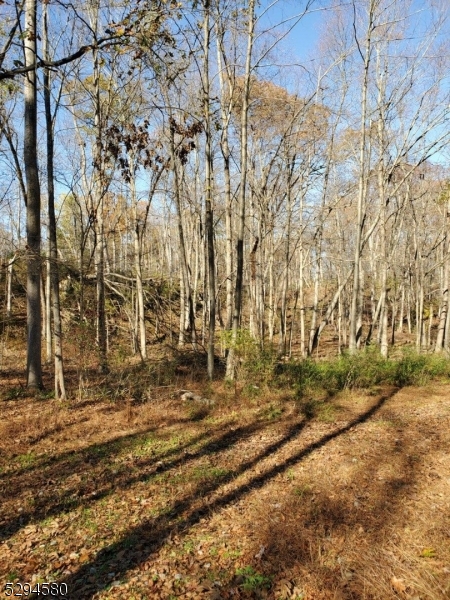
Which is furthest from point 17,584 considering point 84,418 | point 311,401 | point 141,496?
point 311,401

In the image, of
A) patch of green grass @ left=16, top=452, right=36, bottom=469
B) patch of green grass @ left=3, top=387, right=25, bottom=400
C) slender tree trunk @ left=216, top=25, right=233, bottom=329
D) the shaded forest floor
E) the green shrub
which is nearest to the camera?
the shaded forest floor

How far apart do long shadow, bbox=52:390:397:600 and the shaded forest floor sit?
0.05 ft

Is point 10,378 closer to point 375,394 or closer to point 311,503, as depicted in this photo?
point 311,503

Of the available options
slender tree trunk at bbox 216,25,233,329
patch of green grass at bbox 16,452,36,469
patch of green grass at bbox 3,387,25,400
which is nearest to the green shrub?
slender tree trunk at bbox 216,25,233,329

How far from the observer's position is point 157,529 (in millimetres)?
3896

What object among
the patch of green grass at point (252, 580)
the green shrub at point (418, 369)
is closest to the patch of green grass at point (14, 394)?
the patch of green grass at point (252, 580)

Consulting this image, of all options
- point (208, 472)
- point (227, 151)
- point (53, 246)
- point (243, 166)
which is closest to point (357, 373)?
point (208, 472)

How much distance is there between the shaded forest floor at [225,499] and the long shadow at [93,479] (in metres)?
0.02

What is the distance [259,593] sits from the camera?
2.98 metres

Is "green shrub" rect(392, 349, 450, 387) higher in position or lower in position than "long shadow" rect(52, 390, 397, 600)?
higher

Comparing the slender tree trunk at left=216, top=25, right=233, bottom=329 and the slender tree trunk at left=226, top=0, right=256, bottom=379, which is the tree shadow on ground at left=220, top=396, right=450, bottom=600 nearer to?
the slender tree trunk at left=226, top=0, right=256, bottom=379

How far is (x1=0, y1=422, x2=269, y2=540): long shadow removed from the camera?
418cm

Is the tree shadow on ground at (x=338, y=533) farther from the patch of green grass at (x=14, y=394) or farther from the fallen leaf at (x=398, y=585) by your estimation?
the patch of green grass at (x=14, y=394)

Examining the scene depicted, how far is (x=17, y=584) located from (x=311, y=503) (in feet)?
9.46
